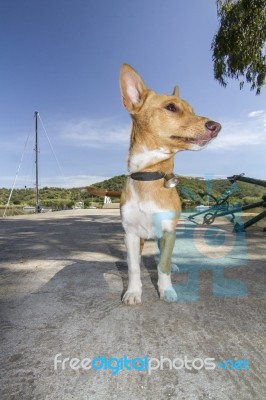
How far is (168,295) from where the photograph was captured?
7.44 ft

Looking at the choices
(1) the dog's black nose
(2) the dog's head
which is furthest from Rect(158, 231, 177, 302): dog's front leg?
(1) the dog's black nose

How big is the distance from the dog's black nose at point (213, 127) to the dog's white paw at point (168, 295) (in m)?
1.17

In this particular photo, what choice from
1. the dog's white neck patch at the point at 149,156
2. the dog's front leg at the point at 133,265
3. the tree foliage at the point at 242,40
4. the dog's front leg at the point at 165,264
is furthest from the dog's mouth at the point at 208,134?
the tree foliage at the point at 242,40

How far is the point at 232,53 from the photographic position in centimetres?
1135

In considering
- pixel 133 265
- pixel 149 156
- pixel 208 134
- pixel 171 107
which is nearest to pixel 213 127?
pixel 208 134

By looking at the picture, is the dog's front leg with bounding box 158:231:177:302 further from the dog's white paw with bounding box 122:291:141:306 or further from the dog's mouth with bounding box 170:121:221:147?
the dog's mouth with bounding box 170:121:221:147

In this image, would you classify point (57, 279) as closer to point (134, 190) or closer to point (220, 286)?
point (134, 190)

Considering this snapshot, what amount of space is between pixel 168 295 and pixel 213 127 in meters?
1.24

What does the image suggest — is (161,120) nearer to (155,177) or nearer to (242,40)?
(155,177)

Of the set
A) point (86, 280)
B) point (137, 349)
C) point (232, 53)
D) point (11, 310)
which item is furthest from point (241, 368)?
point (232, 53)

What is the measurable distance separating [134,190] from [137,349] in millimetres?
1126

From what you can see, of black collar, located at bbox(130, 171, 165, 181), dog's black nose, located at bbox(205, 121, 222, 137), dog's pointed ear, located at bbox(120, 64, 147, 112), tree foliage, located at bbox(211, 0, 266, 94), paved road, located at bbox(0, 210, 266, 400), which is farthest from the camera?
tree foliage, located at bbox(211, 0, 266, 94)

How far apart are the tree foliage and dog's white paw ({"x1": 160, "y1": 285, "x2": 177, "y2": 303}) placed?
10886mm

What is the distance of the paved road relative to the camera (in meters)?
1.26
